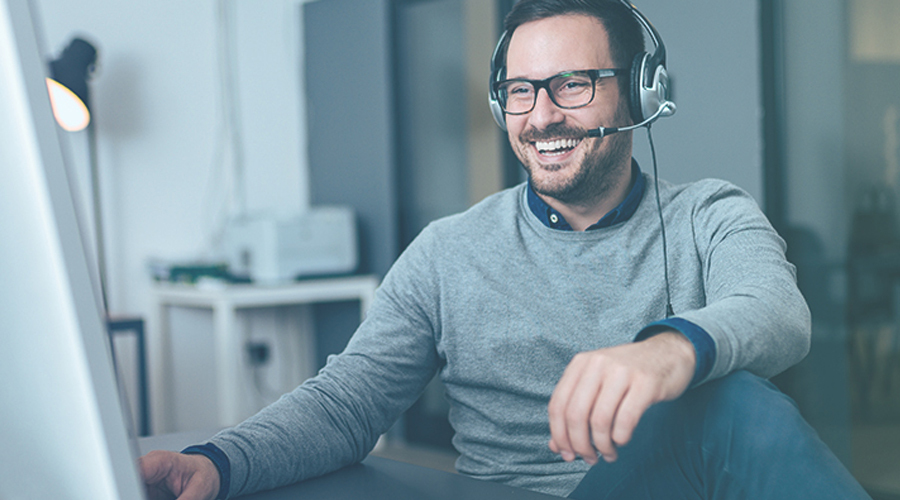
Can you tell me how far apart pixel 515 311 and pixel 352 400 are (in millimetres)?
260

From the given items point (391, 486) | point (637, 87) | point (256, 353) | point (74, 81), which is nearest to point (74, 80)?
point (74, 81)

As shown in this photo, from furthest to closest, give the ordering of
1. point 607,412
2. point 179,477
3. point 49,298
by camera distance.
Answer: point 179,477 < point 607,412 < point 49,298

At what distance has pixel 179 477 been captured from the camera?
0.67 m

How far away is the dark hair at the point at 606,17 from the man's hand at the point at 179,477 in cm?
→ 70

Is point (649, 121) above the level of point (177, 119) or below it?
below

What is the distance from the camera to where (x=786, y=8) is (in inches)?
85.0

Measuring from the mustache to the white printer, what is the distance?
5.99 feet

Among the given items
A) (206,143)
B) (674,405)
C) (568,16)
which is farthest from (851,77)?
(206,143)

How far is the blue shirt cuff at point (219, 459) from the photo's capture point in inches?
27.1

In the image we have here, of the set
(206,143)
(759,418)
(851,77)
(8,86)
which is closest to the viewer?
(8,86)

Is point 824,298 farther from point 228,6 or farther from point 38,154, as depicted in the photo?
point 228,6

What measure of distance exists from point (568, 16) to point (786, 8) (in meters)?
1.42

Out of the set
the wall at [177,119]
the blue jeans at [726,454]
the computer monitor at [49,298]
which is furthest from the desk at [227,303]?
the computer monitor at [49,298]

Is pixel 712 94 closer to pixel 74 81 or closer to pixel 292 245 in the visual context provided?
pixel 292 245
